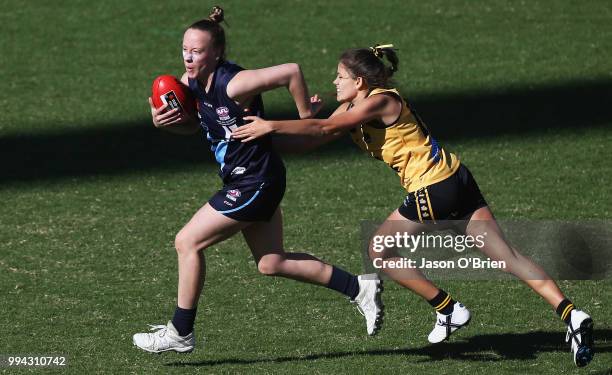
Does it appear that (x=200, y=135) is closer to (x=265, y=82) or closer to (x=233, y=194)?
(x=233, y=194)

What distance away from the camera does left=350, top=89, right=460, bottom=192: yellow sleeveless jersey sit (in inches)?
270

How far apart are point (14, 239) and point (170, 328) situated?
3.06m

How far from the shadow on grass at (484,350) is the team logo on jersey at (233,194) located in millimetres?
1008

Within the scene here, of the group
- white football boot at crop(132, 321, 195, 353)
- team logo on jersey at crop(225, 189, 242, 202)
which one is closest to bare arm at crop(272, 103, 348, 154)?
team logo on jersey at crop(225, 189, 242, 202)

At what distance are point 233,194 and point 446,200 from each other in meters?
1.22

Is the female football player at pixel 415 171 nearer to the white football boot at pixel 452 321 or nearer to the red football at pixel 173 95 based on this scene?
the white football boot at pixel 452 321

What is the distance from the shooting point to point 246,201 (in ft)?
22.0

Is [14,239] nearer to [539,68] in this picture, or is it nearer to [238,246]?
[238,246]

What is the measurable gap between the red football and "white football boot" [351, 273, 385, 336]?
1.44 m

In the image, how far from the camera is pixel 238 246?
30.7 feet

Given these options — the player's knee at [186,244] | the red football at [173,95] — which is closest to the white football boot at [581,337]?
the player's knee at [186,244]

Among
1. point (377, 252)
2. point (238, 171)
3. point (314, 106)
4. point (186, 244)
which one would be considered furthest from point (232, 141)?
point (377, 252)

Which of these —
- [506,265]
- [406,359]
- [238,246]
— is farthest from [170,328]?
[238,246]

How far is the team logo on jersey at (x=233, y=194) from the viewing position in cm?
670
